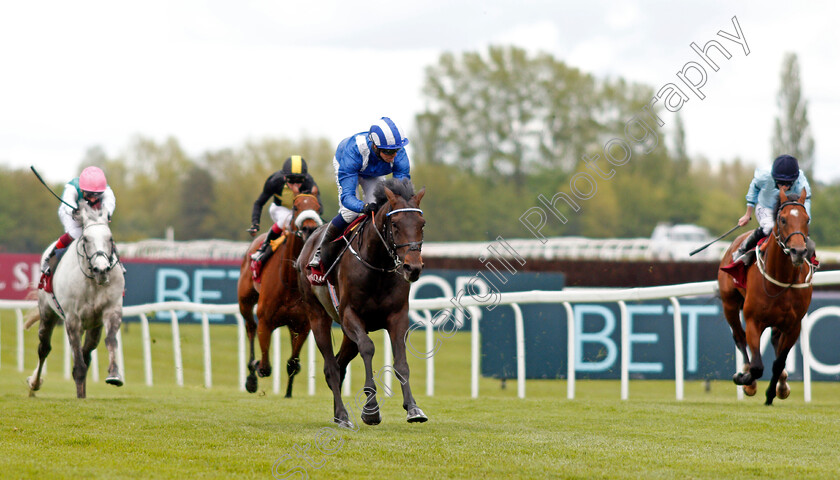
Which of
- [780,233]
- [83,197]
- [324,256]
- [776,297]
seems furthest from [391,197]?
[83,197]

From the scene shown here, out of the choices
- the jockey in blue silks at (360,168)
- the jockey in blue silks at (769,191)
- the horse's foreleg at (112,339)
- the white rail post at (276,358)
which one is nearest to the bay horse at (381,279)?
the jockey in blue silks at (360,168)

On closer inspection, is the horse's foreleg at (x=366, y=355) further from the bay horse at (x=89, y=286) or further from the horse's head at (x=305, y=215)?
the bay horse at (x=89, y=286)

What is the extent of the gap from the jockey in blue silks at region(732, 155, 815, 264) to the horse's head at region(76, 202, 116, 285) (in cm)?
522

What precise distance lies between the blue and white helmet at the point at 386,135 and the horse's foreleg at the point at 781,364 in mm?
3572

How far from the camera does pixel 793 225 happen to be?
699cm

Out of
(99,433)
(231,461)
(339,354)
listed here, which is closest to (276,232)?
(339,354)

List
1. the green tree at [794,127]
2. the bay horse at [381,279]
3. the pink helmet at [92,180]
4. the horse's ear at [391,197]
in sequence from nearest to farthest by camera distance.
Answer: the bay horse at [381,279], the horse's ear at [391,197], the pink helmet at [92,180], the green tree at [794,127]

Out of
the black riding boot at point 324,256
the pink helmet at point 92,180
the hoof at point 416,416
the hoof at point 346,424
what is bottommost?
the hoof at point 346,424

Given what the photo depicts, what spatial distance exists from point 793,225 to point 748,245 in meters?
1.08

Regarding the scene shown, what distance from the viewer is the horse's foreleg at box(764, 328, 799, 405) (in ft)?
25.1

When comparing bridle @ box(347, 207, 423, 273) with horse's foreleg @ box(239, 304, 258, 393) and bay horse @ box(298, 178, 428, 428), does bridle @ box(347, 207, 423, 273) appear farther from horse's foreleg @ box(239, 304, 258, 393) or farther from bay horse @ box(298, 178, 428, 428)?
horse's foreleg @ box(239, 304, 258, 393)

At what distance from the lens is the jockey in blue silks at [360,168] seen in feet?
20.7

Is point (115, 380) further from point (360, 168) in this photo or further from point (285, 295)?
point (360, 168)

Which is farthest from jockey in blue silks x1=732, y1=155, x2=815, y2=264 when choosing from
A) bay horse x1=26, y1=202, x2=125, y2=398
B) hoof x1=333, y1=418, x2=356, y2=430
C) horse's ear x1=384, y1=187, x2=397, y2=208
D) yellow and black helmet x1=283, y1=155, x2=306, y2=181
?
bay horse x1=26, y1=202, x2=125, y2=398
